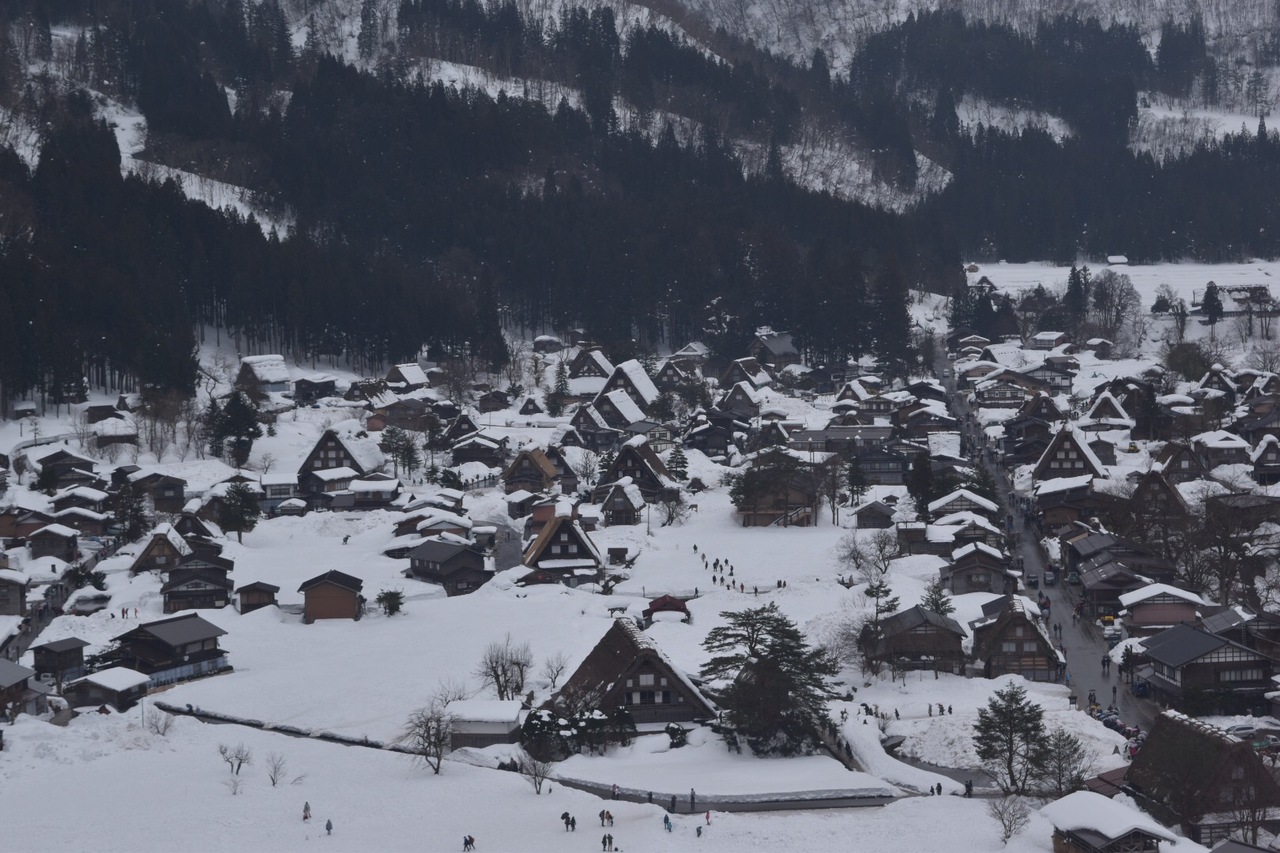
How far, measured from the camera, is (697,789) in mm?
25250

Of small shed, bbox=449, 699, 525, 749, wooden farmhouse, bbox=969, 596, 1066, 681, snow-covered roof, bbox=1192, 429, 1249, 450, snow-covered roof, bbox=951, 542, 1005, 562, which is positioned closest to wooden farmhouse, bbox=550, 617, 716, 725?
small shed, bbox=449, 699, 525, 749

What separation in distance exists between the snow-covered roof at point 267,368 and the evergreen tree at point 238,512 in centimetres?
1574

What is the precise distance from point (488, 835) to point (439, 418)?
119 feet

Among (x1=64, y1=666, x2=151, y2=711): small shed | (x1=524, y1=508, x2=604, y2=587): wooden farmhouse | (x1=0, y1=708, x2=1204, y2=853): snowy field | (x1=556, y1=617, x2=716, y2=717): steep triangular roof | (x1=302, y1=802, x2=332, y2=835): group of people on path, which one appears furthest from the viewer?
(x1=524, y1=508, x2=604, y2=587): wooden farmhouse

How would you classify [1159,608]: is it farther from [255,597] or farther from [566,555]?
[255,597]

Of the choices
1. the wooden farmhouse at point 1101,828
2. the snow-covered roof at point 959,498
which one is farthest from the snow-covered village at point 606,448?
the snow-covered roof at point 959,498

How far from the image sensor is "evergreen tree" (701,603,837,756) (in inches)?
1061

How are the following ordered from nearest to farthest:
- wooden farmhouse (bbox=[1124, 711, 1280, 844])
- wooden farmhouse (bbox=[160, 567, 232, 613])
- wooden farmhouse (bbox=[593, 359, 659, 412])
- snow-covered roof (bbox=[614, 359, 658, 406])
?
1. wooden farmhouse (bbox=[1124, 711, 1280, 844])
2. wooden farmhouse (bbox=[160, 567, 232, 613])
3. wooden farmhouse (bbox=[593, 359, 659, 412])
4. snow-covered roof (bbox=[614, 359, 658, 406])

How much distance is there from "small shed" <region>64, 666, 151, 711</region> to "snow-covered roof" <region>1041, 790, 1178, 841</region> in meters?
17.5

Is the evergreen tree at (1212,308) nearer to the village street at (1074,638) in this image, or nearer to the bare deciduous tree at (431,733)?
the village street at (1074,638)

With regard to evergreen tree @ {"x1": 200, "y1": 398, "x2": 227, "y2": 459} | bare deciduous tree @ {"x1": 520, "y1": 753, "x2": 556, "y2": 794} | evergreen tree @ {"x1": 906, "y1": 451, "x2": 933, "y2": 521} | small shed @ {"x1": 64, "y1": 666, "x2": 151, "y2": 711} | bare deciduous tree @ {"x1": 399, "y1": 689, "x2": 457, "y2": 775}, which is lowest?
bare deciduous tree @ {"x1": 520, "y1": 753, "x2": 556, "y2": 794}

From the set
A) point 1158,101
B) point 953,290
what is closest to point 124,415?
point 953,290

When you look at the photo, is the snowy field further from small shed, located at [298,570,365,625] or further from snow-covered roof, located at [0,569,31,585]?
snow-covered roof, located at [0,569,31,585]

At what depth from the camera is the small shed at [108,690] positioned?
2992 cm
